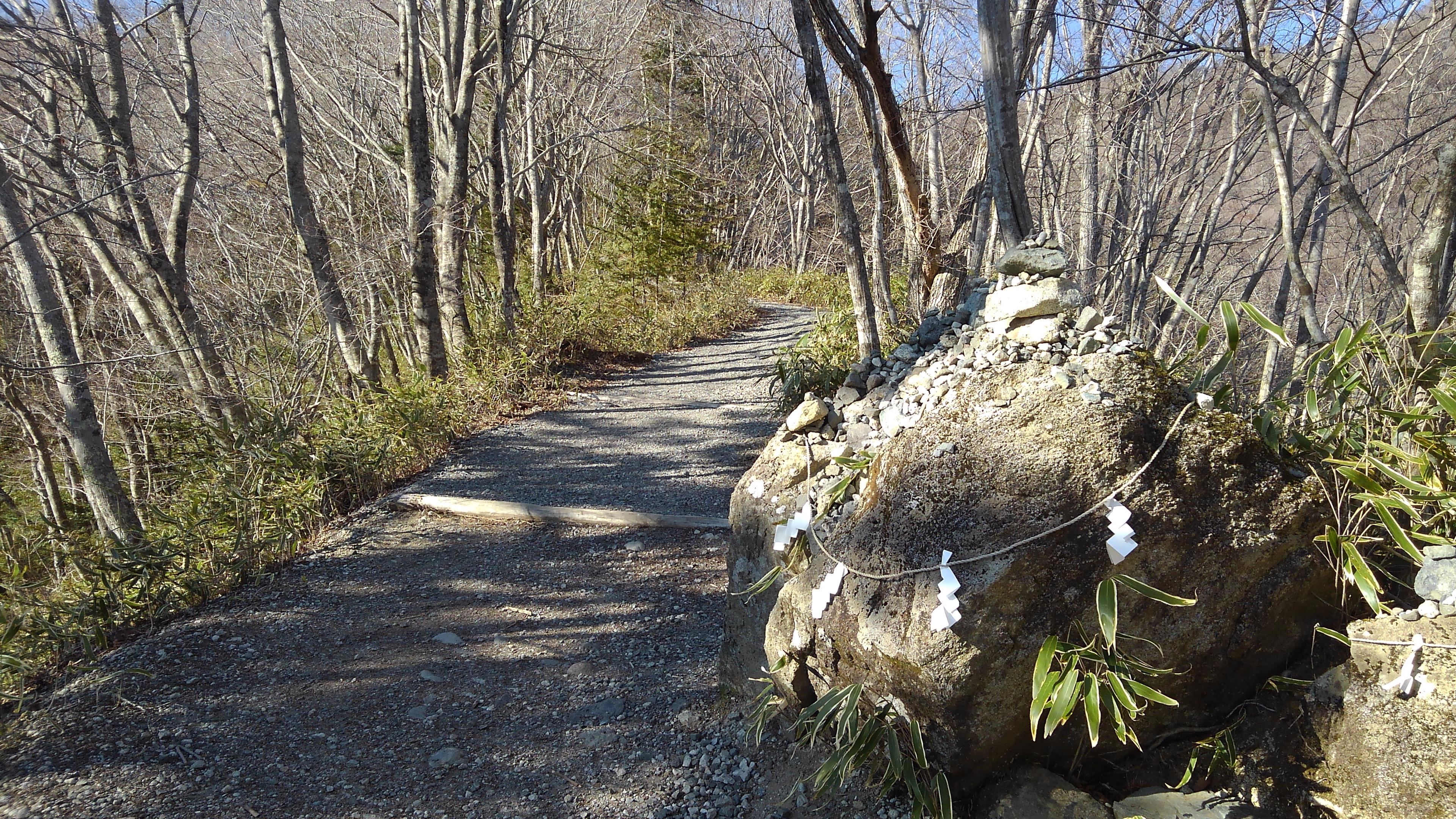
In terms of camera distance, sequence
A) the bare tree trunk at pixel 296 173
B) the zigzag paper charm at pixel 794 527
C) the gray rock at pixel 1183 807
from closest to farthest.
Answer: the gray rock at pixel 1183 807 < the zigzag paper charm at pixel 794 527 < the bare tree trunk at pixel 296 173

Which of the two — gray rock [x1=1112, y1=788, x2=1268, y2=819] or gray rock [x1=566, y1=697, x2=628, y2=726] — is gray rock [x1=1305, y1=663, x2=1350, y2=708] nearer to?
gray rock [x1=1112, y1=788, x2=1268, y2=819]

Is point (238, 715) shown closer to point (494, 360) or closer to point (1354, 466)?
point (1354, 466)

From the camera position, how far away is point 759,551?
284 centimetres

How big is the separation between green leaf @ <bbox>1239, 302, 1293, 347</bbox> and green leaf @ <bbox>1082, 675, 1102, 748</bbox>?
3.53 ft

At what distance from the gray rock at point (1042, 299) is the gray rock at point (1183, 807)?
139cm

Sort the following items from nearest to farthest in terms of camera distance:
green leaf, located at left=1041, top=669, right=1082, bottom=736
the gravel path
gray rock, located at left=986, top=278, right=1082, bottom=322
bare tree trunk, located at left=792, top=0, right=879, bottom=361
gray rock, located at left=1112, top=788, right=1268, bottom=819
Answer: green leaf, located at left=1041, top=669, right=1082, bottom=736, gray rock, located at left=1112, top=788, right=1268, bottom=819, gray rock, located at left=986, top=278, right=1082, bottom=322, bare tree trunk, located at left=792, top=0, right=879, bottom=361, the gravel path

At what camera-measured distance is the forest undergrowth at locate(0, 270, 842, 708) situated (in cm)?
365

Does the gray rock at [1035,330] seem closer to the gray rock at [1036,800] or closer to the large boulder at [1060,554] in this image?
the large boulder at [1060,554]

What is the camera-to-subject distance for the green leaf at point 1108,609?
1.77 meters

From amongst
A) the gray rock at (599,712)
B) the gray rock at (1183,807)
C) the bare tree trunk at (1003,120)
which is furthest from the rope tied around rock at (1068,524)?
the bare tree trunk at (1003,120)

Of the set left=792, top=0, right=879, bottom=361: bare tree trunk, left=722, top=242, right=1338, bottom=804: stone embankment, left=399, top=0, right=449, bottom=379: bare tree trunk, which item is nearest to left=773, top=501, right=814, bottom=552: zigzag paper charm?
left=722, top=242, right=1338, bottom=804: stone embankment

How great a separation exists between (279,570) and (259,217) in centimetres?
531

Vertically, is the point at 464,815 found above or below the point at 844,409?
below

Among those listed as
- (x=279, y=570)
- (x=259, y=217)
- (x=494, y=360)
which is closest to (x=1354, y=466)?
(x=279, y=570)
